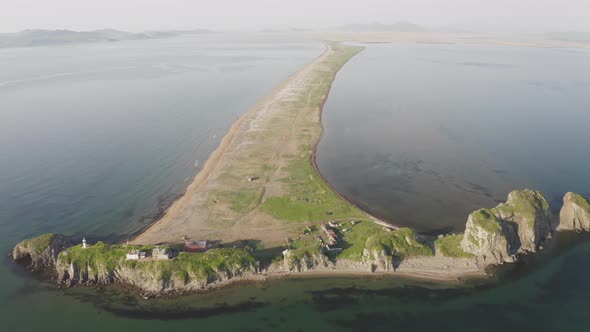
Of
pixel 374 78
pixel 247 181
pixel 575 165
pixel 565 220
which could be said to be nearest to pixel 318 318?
pixel 247 181

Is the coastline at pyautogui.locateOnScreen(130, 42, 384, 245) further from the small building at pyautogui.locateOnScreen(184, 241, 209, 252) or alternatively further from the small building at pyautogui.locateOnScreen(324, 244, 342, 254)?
the small building at pyautogui.locateOnScreen(324, 244, 342, 254)

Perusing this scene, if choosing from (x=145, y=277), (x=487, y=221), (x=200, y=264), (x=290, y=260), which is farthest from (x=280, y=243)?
(x=487, y=221)

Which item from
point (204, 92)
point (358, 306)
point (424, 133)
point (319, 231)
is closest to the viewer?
point (358, 306)

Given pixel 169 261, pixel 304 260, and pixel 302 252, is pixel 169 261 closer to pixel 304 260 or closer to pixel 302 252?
pixel 302 252

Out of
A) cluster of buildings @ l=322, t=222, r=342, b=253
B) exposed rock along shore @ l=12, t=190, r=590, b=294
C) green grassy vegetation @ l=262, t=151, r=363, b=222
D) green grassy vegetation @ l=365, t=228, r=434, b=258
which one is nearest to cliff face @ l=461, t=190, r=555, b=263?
exposed rock along shore @ l=12, t=190, r=590, b=294

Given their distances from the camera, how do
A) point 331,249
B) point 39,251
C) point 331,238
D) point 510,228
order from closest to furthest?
point 39,251, point 331,249, point 510,228, point 331,238

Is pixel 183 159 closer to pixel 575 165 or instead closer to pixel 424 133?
pixel 424 133

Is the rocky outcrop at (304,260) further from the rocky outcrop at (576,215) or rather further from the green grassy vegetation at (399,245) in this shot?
the rocky outcrop at (576,215)
